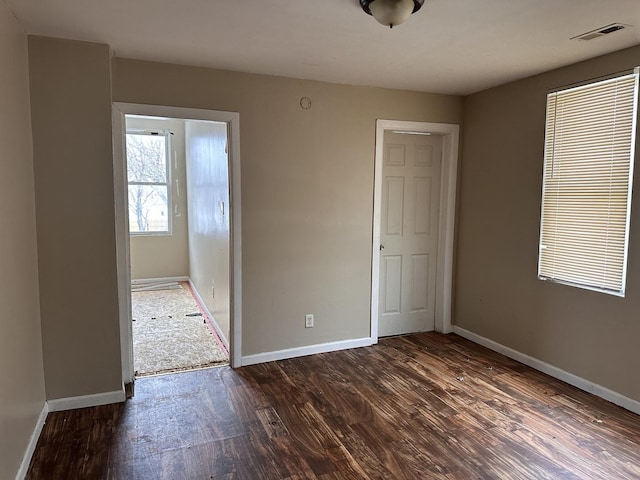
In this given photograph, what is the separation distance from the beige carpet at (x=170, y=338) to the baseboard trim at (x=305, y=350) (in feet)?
0.89

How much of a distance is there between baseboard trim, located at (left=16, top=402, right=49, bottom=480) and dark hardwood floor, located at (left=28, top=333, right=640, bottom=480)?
44 millimetres

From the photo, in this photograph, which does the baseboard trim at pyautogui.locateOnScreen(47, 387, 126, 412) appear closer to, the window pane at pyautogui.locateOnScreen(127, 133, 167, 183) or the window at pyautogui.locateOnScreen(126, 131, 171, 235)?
the window at pyautogui.locateOnScreen(126, 131, 171, 235)

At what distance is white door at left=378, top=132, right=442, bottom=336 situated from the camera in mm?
4211

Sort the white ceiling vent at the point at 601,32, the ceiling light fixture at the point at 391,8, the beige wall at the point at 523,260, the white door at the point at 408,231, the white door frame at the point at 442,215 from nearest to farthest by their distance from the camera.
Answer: the ceiling light fixture at the point at 391,8 → the white ceiling vent at the point at 601,32 → the beige wall at the point at 523,260 → the white door frame at the point at 442,215 → the white door at the point at 408,231

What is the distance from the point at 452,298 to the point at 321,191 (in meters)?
1.86

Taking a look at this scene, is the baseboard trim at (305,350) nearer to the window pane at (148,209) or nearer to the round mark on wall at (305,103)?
the round mark on wall at (305,103)

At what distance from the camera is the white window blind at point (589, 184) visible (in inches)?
114

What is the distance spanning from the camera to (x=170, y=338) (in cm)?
425

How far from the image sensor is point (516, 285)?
3742 mm

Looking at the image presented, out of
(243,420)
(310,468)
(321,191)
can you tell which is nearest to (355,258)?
(321,191)

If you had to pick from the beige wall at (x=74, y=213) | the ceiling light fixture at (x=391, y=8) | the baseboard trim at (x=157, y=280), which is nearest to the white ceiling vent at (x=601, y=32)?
the ceiling light fixture at (x=391, y=8)

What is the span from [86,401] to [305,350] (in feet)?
5.65

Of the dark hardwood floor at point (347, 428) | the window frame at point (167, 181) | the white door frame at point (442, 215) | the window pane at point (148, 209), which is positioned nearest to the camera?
the dark hardwood floor at point (347, 428)

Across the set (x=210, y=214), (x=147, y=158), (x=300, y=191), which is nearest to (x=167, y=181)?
(x=147, y=158)
